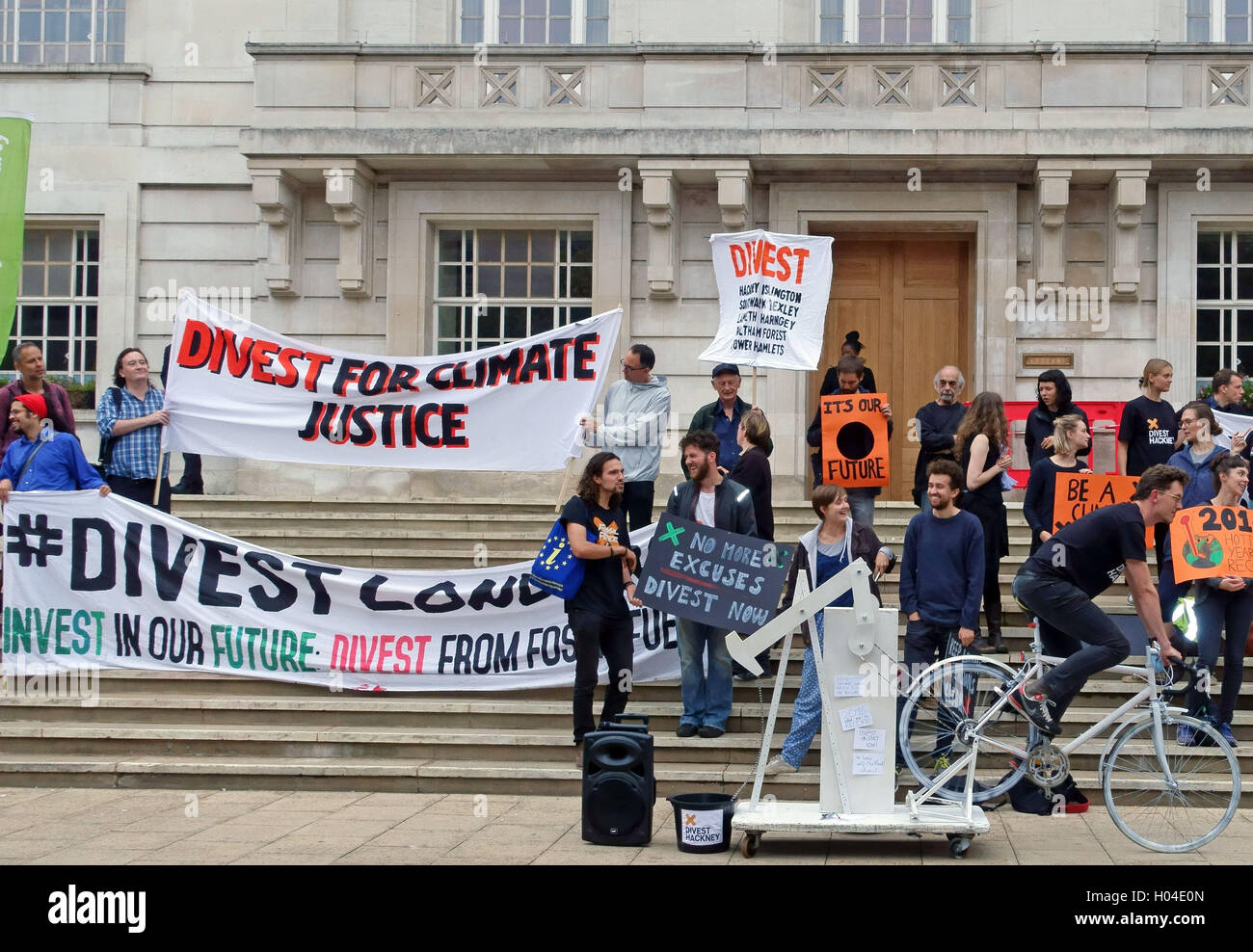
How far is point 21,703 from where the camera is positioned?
35.0ft

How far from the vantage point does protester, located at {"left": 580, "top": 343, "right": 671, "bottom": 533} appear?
36.4 ft

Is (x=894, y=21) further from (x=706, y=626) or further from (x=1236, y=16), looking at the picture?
(x=706, y=626)

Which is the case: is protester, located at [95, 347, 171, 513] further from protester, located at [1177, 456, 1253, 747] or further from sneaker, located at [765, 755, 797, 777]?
protester, located at [1177, 456, 1253, 747]

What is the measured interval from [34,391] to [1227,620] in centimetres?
881

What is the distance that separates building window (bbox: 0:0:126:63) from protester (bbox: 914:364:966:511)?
10807mm

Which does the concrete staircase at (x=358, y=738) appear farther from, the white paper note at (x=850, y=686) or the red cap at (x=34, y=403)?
the red cap at (x=34, y=403)

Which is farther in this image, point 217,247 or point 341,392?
point 217,247

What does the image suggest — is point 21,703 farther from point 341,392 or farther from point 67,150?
point 67,150

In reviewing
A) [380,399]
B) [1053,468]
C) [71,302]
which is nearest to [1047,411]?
[1053,468]

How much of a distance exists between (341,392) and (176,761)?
3.23 metres

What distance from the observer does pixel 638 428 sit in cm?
1108

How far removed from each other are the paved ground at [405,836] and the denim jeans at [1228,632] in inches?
34.9

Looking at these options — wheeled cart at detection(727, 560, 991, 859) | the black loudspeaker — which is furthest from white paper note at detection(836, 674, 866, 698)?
the black loudspeaker

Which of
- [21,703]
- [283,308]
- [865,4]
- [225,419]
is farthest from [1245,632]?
[283,308]
